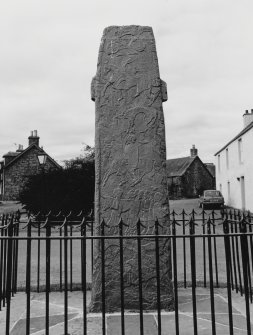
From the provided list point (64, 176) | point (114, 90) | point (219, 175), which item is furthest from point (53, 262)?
point (219, 175)

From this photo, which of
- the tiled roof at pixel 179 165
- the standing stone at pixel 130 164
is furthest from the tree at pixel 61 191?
the tiled roof at pixel 179 165

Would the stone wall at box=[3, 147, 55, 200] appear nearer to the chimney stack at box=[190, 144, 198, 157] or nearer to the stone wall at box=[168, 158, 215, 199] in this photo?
the stone wall at box=[168, 158, 215, 199]

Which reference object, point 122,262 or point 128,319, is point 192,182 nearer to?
point 128,319

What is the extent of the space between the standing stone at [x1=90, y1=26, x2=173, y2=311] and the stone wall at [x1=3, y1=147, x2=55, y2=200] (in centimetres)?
3350

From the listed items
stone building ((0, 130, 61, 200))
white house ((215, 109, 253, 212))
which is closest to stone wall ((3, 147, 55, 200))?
stone building ((0, 130, 61, 200))

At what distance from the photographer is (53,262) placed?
8.22m

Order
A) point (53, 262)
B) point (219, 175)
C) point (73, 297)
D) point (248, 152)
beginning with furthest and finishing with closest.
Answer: point (219, 175)
point (248, 152)
point (53, 262)
point (73, 297)

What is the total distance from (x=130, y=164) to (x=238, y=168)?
937 inches

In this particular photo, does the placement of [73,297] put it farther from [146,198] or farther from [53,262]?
[53,262]

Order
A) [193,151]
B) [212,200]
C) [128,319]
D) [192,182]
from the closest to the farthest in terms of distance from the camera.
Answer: [128,319]
[212,200]
[192,182]
[193,151]

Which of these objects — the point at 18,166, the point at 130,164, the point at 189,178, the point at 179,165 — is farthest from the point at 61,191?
the point at 179,165

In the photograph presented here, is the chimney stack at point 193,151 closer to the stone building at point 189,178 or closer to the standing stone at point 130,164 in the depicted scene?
the stone building at point 189,178

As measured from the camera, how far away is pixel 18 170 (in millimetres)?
37781

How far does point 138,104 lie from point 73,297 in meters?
2.72
